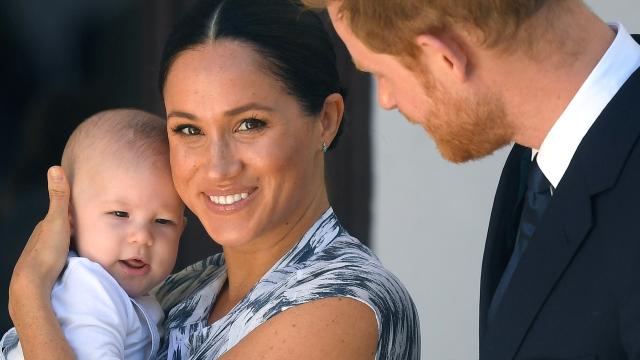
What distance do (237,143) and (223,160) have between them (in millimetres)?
49

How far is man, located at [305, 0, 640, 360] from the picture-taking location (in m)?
1.95

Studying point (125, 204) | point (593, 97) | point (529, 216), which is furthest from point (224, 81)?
point (593, 97)

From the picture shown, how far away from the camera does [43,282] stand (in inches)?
105

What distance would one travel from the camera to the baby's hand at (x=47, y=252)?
2.65 m

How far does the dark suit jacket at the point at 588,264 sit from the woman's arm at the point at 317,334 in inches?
14.2

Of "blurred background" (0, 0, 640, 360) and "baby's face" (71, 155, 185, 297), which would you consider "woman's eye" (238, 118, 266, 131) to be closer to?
"baby's face" (71, 155, 185, 297)

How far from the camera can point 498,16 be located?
2.03m

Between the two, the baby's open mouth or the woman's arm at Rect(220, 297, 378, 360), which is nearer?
→ the woman's arm at Rect(220, 297, 378, 360)

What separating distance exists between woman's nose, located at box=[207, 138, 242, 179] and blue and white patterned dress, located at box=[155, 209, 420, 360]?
24 cm

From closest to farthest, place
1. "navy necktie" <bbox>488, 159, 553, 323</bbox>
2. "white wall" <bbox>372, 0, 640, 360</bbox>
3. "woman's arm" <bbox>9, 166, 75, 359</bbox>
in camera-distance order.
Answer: "navy necktie" <bbox>488, 159, 553, 323</bbox>, "woman's arm" <bbox>9, 166, 75, 359</bbox>, "white wall" <bbox>372, 0, 640, 360</bbox>

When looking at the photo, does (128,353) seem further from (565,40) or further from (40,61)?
(40,61)

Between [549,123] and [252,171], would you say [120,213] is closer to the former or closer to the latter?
[252,171]

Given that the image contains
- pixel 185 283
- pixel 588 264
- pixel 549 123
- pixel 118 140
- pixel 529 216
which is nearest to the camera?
pixel 588 264

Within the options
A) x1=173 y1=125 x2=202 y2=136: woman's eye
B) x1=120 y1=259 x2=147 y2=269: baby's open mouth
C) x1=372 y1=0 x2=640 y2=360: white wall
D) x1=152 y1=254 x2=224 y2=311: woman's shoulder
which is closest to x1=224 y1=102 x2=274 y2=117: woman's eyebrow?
x1=173 y1=125 x2=202 y2=136: woman's eye
